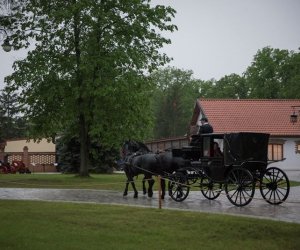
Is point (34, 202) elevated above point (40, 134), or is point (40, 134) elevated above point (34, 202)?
point (40, 134)

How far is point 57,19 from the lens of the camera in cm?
2734

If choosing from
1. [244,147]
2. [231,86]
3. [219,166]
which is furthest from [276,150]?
[231,86]

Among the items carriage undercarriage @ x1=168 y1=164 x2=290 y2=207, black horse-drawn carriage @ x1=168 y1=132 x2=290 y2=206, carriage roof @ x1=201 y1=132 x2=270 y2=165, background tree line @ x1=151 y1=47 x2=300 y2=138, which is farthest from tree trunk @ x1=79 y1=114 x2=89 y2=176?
background tree line @ x1=151 y1=47 x2=300 y2=138

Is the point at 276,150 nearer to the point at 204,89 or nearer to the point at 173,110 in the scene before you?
the point at 173,110

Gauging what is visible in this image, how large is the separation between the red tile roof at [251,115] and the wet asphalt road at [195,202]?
25161mm

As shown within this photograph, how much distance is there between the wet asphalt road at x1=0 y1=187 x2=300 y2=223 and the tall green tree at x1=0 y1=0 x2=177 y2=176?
8.15 m

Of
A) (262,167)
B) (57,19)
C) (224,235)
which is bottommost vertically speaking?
(224,235)

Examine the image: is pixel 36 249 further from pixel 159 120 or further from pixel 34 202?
pixel 159 120

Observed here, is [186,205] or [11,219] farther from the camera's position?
[186,205]

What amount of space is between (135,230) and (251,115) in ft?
126

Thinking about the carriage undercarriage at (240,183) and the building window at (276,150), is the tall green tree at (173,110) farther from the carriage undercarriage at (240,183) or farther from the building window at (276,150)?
the carriage undercarriage at (240,183)

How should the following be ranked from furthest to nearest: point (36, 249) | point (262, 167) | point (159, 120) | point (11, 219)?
point (159, 120) → point (262, 167) → point (11, 219) → point (36, 249)

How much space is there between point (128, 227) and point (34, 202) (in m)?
5.87

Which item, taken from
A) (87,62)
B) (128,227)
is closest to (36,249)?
(128,227)
